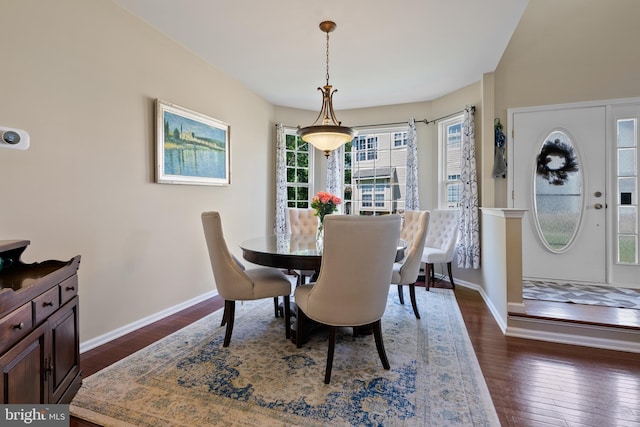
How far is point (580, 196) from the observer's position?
3.73m

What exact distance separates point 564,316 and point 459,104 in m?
2.99

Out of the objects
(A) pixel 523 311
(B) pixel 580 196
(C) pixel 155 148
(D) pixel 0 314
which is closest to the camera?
(D) pixel 0 314

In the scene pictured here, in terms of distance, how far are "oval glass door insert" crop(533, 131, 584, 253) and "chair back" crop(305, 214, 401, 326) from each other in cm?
304

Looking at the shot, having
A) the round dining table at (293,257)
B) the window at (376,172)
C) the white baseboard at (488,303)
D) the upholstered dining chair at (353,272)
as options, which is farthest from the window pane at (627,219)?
the upholstered dining chair at (353,272)

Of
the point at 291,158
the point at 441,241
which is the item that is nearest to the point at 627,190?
the point at 441,241

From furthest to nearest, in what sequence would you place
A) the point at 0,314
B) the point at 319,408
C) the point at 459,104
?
1. the point at 459,104
2. the point at 319,408
3. the point at 0,314

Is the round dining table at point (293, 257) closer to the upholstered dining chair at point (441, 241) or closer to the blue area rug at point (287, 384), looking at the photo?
the blue area rug at point (287, 384)

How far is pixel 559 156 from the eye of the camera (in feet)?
12.4

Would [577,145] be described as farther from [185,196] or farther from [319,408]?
[185,196]

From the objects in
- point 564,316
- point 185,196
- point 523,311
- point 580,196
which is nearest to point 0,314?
point 185,196

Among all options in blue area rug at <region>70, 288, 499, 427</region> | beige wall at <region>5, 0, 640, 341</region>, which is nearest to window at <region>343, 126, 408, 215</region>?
beige wall at <region>5, 0, 640, 341</region>

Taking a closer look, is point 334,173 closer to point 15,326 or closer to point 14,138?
point 14,138

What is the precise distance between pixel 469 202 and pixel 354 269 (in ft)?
9.22

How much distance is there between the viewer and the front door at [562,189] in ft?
12.0
